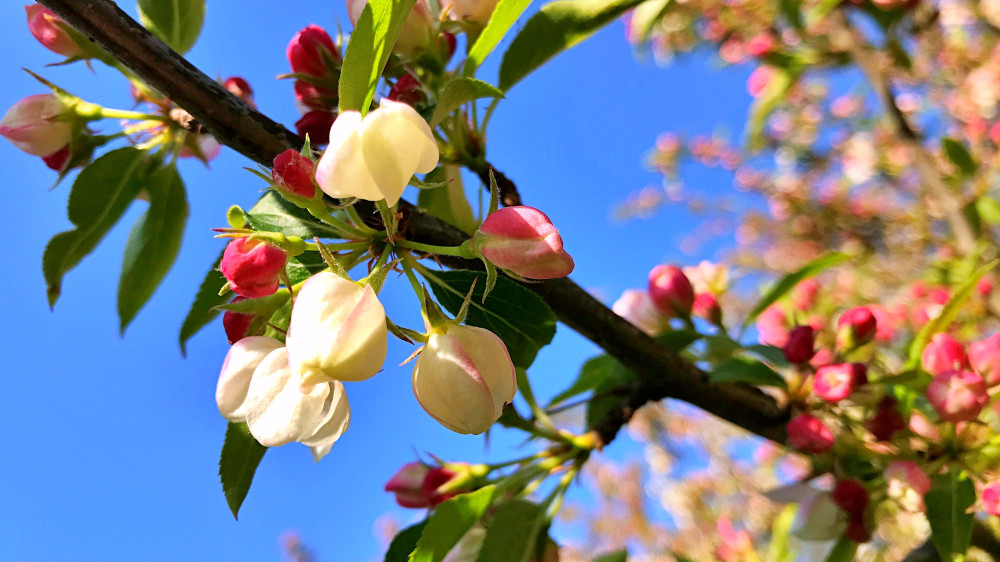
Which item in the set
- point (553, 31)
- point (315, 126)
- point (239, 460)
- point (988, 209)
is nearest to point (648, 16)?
point (553, 31)

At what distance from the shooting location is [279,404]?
35cm

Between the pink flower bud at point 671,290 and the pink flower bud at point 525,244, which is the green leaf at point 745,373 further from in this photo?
the pink flower bud at point 525,244

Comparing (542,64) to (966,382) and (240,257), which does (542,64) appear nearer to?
(240,257)

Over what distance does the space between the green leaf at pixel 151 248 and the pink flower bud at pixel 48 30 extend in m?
0.15

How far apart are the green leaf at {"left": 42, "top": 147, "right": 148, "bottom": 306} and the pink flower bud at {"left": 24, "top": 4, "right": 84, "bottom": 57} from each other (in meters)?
0.11

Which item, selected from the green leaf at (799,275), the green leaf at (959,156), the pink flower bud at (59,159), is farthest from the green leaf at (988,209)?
the pink flower bud at (59,159)

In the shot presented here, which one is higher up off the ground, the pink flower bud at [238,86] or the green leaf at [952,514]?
the pink flower bud at [238,86]

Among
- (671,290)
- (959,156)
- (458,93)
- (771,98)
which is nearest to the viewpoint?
(458,93)

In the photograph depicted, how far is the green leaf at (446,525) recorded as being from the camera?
518 mm

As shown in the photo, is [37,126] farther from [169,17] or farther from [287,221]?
[287,221]

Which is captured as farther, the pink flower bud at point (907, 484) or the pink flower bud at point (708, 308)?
the pink flower bud at point (708, 308)

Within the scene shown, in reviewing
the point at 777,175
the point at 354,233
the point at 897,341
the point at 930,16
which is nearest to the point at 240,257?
the point at 354,233

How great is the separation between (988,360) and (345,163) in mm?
724

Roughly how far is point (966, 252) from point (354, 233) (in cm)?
142
